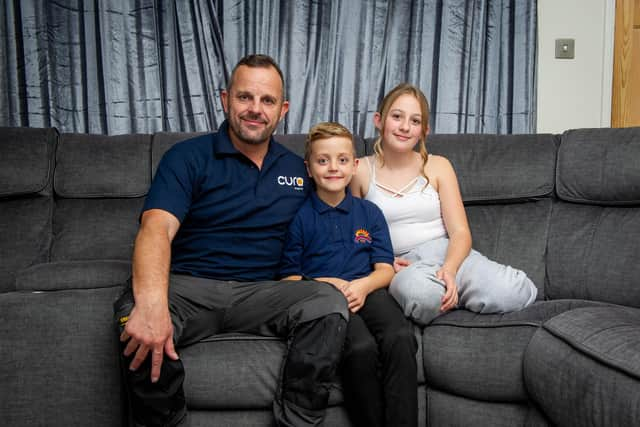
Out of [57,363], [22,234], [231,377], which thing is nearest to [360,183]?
[231,377]

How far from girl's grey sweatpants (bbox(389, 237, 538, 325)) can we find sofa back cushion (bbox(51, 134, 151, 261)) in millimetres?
1014

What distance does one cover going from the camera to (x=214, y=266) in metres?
1.42

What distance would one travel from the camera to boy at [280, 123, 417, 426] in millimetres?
1197

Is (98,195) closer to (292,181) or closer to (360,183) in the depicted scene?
(292,181)

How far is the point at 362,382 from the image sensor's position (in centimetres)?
119

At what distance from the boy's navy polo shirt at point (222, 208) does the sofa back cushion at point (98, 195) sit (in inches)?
19.4

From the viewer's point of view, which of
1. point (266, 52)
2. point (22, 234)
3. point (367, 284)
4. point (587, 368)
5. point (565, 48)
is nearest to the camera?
point (587, 368)

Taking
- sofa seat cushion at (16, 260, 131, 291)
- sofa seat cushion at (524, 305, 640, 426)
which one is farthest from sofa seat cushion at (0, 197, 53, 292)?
sofa seat cushion at (524, 305, 640, 426)

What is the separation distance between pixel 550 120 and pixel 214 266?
6.61ft

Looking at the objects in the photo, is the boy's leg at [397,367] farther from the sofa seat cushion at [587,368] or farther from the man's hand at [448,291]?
the sofa seat cushion at [587,368]

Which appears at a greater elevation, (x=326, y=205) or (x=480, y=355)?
(x=326, y=205)

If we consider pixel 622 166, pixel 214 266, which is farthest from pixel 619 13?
pixel 214 266

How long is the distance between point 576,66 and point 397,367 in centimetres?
214

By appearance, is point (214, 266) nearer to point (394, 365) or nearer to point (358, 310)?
point (358, 310)
